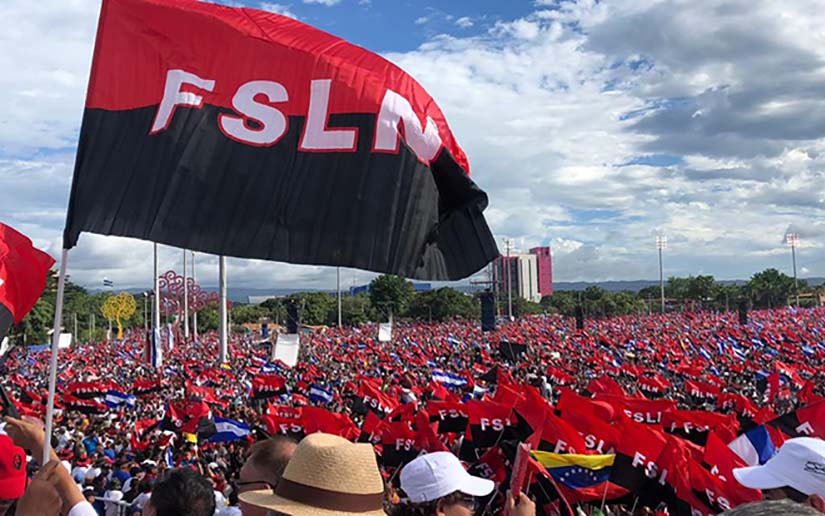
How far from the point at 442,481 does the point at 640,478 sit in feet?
10.5

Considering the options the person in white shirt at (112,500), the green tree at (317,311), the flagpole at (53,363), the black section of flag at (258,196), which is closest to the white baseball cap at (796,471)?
the black section of flag at (258,196)

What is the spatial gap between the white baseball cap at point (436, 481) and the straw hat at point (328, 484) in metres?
1.16

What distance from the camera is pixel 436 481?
3.66 m

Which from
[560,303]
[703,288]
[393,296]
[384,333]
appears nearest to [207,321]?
[393,296]

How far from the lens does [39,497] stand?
2.56 m

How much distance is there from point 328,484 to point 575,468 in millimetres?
4713

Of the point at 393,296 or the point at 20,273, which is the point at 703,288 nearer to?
the point at 393,296

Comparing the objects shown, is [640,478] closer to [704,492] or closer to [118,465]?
[704,492]

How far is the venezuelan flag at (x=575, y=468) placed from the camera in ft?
21.8

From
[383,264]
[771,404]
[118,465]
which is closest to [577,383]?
[771,404]

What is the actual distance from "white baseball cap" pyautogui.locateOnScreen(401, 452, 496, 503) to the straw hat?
3.81 feet

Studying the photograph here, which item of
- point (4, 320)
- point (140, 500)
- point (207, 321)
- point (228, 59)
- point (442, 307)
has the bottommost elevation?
point (207, 321)

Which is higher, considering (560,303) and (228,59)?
(228,59)

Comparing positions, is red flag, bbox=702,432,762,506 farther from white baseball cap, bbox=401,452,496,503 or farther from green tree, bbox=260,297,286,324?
green tree, bbox=260,297,286,324
